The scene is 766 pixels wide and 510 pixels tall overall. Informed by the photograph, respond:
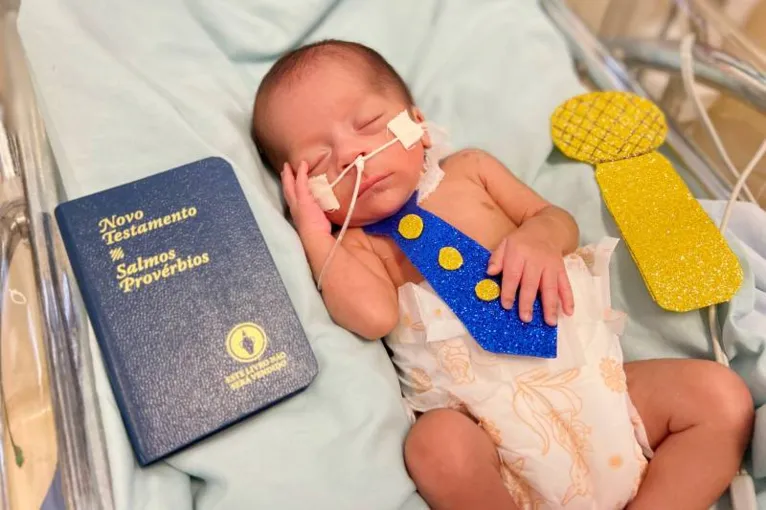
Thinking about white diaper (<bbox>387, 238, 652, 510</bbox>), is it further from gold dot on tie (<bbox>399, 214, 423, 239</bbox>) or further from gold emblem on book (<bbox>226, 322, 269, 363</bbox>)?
gold emblem on book (<bbox>226, 322, 269, 363</bbox>)

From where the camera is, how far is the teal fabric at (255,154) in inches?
30.4

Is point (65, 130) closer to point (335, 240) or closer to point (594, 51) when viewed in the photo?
point (335, 240)

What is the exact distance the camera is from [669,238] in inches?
39.0

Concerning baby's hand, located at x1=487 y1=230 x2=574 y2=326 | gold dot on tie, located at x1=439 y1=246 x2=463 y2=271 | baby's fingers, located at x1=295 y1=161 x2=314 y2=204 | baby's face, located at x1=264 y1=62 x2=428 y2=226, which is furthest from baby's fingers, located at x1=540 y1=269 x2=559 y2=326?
baby's fingers, located at x1=295 y1=161 x2=314 y2=204

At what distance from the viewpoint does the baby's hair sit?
1.00 meters

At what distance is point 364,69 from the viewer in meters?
1.01

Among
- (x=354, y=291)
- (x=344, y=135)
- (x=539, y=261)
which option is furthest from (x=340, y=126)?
(x=539, y=261)

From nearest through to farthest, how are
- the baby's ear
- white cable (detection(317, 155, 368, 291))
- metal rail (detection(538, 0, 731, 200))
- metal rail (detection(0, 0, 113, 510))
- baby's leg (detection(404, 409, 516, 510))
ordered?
metal rail (detection(0, 0, 113, 510))
baby's leg (detection(404, 409, 516, 510))
white cable (detection(317, 155, 368, 291))
the baby's ear
metal rail (detection(538, 0, 731, 200))

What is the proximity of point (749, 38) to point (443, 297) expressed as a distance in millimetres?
734

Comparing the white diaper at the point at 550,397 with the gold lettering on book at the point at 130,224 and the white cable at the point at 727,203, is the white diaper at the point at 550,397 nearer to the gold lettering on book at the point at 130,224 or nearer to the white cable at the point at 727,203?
the white cable at the point at 727,203

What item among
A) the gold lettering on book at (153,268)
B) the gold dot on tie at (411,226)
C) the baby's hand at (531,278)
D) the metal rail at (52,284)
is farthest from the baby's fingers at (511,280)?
the metal rail at (52,284)

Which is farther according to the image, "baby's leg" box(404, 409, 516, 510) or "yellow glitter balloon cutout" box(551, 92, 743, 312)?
"yellow glitter balloon cutout" box(551, 92, 743, 312)

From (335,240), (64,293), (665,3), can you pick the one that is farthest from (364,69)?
(665,3)

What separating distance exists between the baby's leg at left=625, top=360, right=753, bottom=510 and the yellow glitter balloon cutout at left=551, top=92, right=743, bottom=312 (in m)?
0.11
